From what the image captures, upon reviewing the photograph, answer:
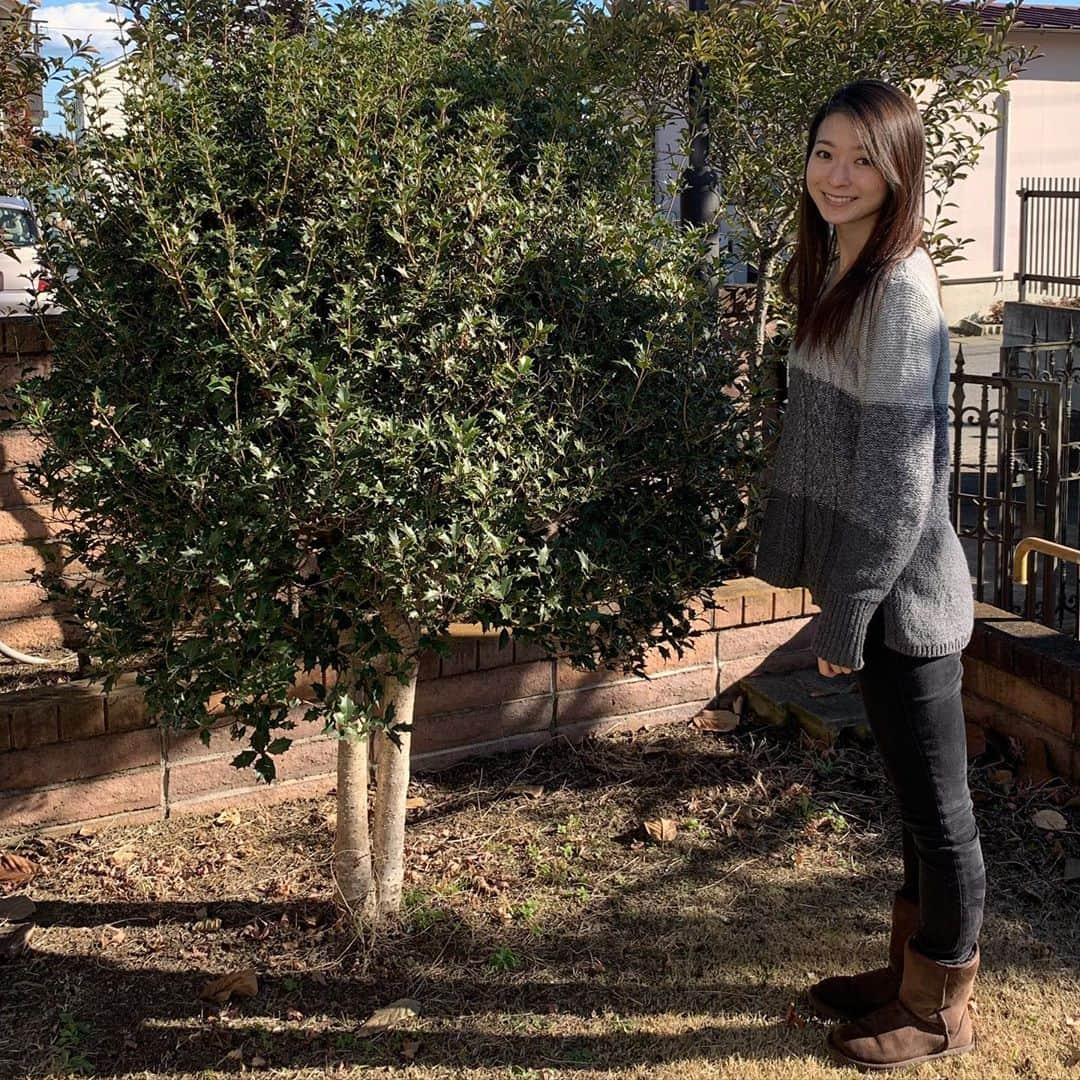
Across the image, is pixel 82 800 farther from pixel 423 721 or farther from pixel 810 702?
pixel 810 702

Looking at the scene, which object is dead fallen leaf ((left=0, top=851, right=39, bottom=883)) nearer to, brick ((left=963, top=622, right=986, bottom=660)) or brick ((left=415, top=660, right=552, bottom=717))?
brick ((left=415, top=660, right=552, bottom=717))

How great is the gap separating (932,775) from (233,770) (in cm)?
240

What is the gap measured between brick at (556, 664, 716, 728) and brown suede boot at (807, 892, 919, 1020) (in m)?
1.73

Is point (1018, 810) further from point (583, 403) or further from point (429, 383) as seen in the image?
point (429, 383)

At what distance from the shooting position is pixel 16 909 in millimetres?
3789

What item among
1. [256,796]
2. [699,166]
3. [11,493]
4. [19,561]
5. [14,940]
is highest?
[699,166]

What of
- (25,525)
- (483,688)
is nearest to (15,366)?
(25,525)

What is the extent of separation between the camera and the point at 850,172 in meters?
2.85

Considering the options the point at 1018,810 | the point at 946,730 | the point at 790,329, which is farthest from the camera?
the point at 1018,810

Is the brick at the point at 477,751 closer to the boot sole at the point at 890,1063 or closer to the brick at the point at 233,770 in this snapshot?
the brick at the point at 233,770

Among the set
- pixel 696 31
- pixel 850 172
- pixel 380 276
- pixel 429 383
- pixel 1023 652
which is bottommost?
pixel 1023 652

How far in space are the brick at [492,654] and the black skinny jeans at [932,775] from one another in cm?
184

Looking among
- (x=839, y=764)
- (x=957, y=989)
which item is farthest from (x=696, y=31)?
(x=957, y=989)

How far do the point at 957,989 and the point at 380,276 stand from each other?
216 cm
